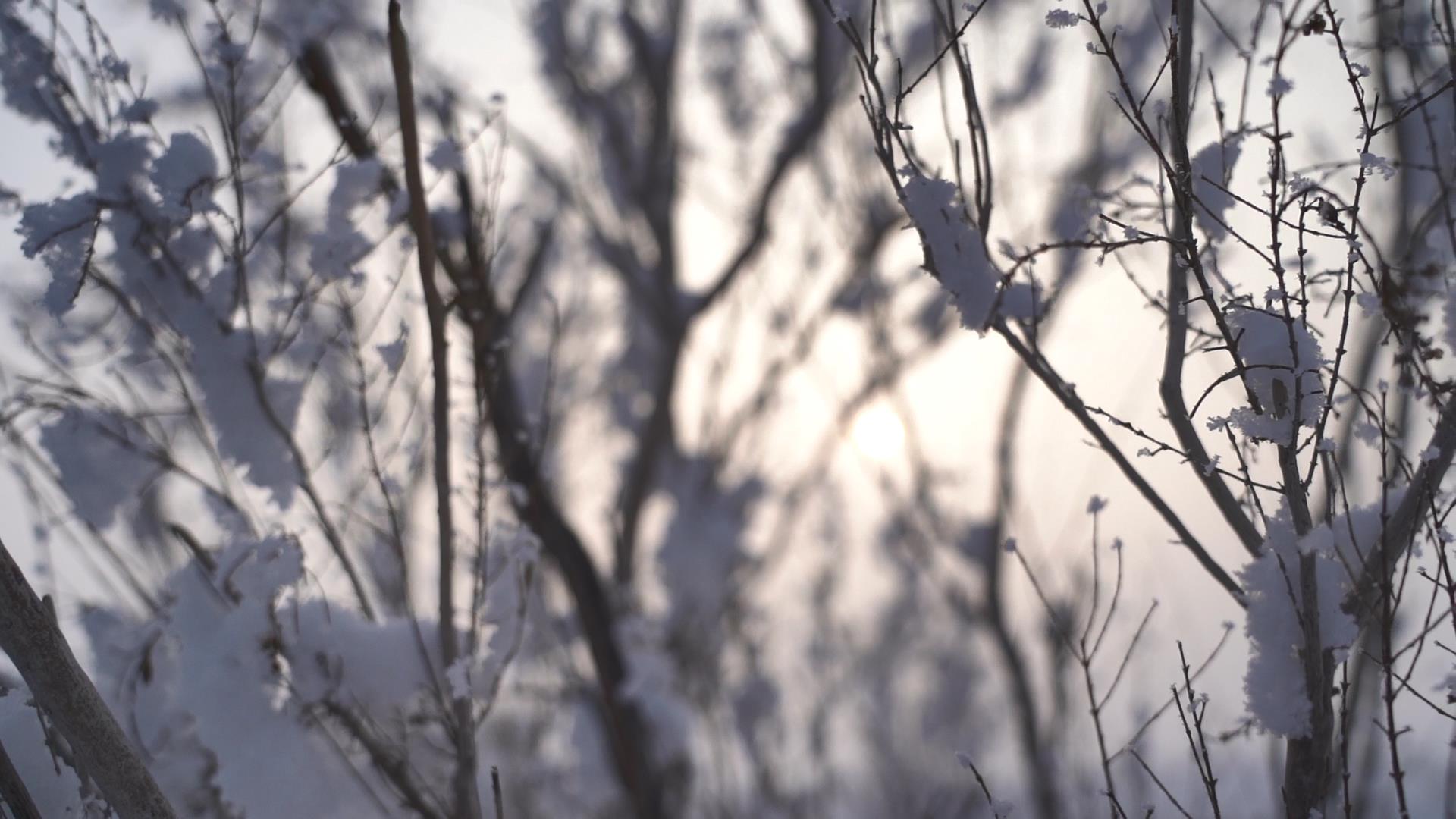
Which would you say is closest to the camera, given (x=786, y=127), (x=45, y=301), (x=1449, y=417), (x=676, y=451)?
(x=1449, y=417)

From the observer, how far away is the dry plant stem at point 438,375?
1.71 meters

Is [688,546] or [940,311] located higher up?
[940,311]

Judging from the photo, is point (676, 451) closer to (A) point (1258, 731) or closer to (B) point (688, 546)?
(B) point (688, 546)

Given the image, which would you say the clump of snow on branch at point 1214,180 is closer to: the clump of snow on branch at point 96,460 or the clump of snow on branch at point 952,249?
the clump of snow on branch at point 952,249

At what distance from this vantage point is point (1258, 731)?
141cm

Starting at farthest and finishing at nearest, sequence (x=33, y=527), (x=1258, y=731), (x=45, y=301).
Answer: (x=33, y=527) → (x=45, y=301) → (x=1258, y=731)

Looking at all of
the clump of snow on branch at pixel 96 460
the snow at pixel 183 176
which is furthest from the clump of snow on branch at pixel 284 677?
the snow at pixel 183 176

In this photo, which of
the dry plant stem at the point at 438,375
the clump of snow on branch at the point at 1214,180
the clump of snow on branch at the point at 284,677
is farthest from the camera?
the clump of snow on branch at the point at 284,677

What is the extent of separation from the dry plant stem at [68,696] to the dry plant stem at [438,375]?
1.95 ft

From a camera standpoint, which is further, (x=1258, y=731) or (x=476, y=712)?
(x=476, y=712)

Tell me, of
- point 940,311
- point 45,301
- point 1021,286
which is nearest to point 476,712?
point 45,301

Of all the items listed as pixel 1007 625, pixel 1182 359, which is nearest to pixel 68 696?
pixel 1182 359

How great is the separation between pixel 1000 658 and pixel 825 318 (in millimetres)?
2248

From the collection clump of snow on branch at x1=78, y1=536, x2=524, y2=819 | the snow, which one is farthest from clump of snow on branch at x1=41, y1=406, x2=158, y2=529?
the snow
